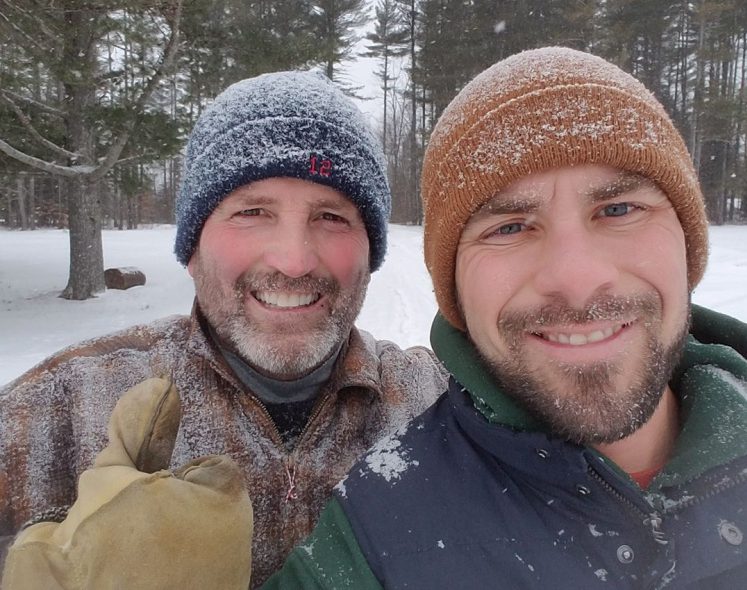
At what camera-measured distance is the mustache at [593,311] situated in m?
1.29

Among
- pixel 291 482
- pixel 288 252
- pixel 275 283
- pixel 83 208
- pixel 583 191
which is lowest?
pixel 291 482

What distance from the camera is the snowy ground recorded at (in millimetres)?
7386

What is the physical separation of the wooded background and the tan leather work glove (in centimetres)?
705

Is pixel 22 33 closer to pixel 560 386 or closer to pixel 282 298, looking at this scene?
pixel 282 298

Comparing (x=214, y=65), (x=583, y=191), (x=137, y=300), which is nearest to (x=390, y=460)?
(x=583, y=191)

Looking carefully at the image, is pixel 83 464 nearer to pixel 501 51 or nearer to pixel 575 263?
pixel 575 263

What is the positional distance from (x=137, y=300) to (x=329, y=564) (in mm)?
10373

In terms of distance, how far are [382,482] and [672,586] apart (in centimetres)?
65

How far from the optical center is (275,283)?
1.75m

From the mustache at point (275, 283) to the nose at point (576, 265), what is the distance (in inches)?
30.1

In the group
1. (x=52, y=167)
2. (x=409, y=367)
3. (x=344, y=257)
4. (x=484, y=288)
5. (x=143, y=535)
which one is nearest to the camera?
(x=143, y=535)

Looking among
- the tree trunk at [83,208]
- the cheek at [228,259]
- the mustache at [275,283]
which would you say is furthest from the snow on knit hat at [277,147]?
the tree trunk at [83,208]

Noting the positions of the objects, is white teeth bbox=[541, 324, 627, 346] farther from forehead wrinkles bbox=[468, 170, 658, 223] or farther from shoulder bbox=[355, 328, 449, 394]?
shoulder bbox=[355, 328, 449, 394]

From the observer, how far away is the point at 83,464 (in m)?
1.57
